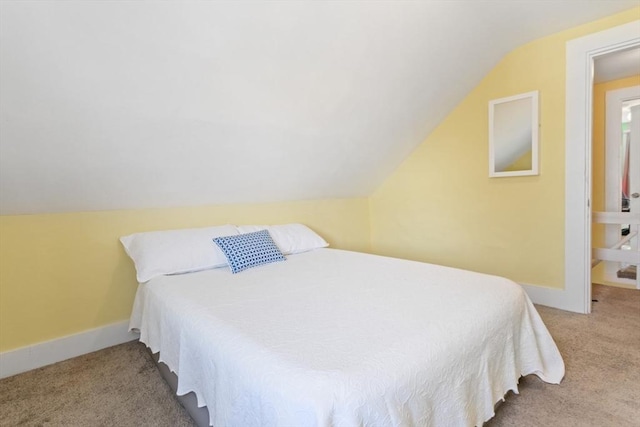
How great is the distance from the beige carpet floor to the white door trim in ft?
1.12

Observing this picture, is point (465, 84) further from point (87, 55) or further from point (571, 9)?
point (87, 55)

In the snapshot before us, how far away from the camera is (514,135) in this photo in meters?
2.71

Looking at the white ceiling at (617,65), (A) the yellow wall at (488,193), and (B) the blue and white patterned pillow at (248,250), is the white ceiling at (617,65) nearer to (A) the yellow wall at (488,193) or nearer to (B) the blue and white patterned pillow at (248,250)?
(A) the yellow wall at (488,193)

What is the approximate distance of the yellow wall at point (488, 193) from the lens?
251cm

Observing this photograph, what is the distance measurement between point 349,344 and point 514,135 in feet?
8.29

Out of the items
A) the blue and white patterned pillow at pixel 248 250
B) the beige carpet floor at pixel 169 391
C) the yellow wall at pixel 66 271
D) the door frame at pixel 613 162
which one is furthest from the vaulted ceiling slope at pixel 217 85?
the door frame at pixel 613 162

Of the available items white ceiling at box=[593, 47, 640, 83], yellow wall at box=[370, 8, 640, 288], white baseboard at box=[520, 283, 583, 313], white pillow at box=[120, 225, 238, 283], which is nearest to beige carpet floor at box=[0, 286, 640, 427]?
white baseboard at box=[520, 283, 583, 313]

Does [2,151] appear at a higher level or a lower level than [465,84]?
lower

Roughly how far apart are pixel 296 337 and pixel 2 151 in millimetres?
1719

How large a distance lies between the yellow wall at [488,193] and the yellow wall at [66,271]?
2265 mm

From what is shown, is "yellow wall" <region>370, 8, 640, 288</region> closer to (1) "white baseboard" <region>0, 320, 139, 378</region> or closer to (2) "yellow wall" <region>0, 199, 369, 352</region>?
(2) "yellow wall" <region>0, 199, 369, 352</region>

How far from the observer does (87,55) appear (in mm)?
1383

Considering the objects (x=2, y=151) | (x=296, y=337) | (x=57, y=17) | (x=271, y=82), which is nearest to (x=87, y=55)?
(x=57, y=17)

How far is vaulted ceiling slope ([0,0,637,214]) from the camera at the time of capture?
137 cm
